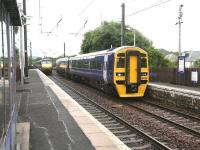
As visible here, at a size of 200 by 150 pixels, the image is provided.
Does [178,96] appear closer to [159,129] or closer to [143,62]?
[143,62]

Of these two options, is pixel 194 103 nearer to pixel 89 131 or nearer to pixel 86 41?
pixel 89 131

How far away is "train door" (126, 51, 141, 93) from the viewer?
20656mm

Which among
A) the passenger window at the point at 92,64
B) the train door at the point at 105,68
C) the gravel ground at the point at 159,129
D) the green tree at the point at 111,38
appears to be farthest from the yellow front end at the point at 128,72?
the green tree at the point at 111,38

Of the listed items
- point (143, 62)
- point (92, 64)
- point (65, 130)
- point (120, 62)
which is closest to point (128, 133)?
point (65, 130)

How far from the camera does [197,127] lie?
1275 cm

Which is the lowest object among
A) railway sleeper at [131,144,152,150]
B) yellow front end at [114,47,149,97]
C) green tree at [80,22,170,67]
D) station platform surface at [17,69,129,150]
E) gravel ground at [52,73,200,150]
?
railway sleeper at [131,144,152,150]

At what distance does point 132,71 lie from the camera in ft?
68.3

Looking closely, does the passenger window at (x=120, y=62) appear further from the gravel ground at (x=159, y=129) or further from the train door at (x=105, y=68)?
the gravel ground at (x=159, y=129)

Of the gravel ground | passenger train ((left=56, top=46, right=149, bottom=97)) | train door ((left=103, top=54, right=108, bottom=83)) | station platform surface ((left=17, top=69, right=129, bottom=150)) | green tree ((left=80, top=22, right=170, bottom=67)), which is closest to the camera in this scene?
station platform surface ((left=17, top=69, right=129, bottom=150))

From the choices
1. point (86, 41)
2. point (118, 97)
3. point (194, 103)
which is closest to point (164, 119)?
point (194, 103)

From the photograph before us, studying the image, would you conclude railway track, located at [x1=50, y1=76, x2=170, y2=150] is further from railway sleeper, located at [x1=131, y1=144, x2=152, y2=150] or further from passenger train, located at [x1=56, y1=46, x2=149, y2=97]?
passenger train, located at [x1=56, y1=46, x2=149, y2=97]

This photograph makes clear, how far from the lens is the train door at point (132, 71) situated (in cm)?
2066

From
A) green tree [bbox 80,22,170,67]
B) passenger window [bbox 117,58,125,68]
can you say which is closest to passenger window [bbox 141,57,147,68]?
passenger window [bbox 117,58,125,68]

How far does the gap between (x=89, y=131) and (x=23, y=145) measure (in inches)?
95.8
